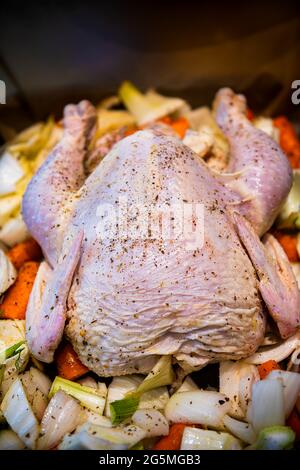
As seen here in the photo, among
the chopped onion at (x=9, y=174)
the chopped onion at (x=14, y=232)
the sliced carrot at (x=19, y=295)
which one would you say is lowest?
the sliced carrot at (x=19, y=295)

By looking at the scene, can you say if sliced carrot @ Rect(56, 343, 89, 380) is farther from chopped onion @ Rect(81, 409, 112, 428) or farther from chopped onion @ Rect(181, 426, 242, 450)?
chopped onion @ Rect(181, 426, 242, 450)

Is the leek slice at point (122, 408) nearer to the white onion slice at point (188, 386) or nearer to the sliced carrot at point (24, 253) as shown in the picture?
the white onion slice at point (188, 386)

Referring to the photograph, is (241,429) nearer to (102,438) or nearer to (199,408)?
(199,408)

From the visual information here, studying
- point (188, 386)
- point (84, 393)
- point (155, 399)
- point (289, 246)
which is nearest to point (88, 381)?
point (84, 393)

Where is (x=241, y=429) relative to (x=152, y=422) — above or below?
below

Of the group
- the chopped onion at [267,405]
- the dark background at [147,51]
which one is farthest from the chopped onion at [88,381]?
the dark background at [147,51]

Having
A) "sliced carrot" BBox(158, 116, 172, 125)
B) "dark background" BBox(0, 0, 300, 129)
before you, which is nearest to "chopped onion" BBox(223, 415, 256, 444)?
"sliced carrot" BBox(158, 116, 172, 125)

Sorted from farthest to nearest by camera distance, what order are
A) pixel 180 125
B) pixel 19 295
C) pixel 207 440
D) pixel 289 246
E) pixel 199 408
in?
1. pixel 180 125
2. pixel 289 246
3. pixel 19 295
4. pixel 199 408
5. pixel 207 440
